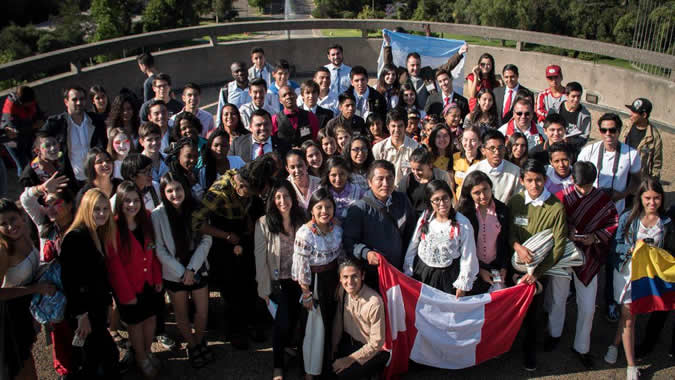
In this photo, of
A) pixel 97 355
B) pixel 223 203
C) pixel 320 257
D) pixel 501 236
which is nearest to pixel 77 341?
pixel 97 355

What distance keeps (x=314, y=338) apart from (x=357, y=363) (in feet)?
1.35

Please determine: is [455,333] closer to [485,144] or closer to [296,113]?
[485,144]

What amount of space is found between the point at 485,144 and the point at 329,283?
205 centimetres

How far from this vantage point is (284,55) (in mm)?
14000

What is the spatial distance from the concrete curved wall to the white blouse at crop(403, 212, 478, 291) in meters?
7.07

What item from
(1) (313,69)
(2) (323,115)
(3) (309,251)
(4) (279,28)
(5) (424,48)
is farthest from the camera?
(1) (313,69)

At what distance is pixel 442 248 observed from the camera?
443 centimetres

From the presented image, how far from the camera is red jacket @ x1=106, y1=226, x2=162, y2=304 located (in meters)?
4.33

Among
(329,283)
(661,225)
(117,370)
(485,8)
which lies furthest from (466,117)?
(485,8)

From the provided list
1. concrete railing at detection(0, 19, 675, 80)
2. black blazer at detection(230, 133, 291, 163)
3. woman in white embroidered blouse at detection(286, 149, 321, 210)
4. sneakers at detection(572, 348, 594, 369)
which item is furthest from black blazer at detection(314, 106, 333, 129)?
concrete railing at detection(0, 19, 675, 80)

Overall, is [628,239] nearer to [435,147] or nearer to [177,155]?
[435,147]

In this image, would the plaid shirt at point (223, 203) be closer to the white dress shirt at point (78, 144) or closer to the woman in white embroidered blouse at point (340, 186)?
the woman in white embroidered blouse at point (340, 186)

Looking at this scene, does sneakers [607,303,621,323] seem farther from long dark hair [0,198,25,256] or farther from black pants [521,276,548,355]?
long dark hair [0,198,25,256]

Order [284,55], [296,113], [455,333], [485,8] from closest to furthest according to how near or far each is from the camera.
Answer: [455,333]
[296,113]
[284,55]
[485,8]
